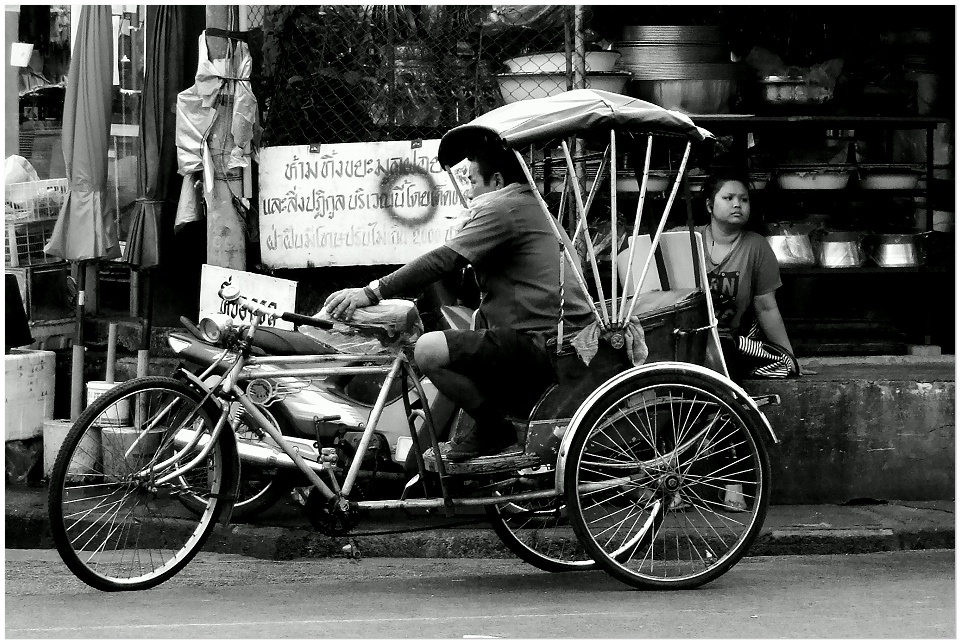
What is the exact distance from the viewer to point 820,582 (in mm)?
5027

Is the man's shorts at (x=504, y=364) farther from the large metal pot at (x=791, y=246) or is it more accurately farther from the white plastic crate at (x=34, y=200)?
the white plastic crate at (x=34, y=200)

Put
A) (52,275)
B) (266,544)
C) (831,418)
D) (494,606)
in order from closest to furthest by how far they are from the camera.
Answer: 1. (494,606)
2. (266,544)
3. (831,418)
4. (52,275)

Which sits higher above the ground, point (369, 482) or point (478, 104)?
point (478, 104)

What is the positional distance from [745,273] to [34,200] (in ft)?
12.6

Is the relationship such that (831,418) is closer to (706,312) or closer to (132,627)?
(706,312)

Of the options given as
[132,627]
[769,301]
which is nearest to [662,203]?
[769,301]

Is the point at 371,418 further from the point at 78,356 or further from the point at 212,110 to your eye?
the point at 78,356

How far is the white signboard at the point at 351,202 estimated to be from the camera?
21.6 feet

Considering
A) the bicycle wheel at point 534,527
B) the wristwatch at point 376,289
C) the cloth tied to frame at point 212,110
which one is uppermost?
the cloth tied to frame at point 212,110

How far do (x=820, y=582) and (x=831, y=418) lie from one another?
1513 mm

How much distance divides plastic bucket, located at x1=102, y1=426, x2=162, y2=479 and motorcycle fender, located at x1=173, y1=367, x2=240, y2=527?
22 cm

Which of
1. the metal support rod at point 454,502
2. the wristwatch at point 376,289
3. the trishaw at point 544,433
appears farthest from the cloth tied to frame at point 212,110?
the metal support rod at point 454,502

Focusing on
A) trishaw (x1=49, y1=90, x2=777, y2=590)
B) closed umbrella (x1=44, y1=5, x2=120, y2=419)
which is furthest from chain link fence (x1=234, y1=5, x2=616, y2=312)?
trishaw (x1=49, y1=90, x2=777, y2=590)

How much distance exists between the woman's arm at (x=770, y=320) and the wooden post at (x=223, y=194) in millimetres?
2677
